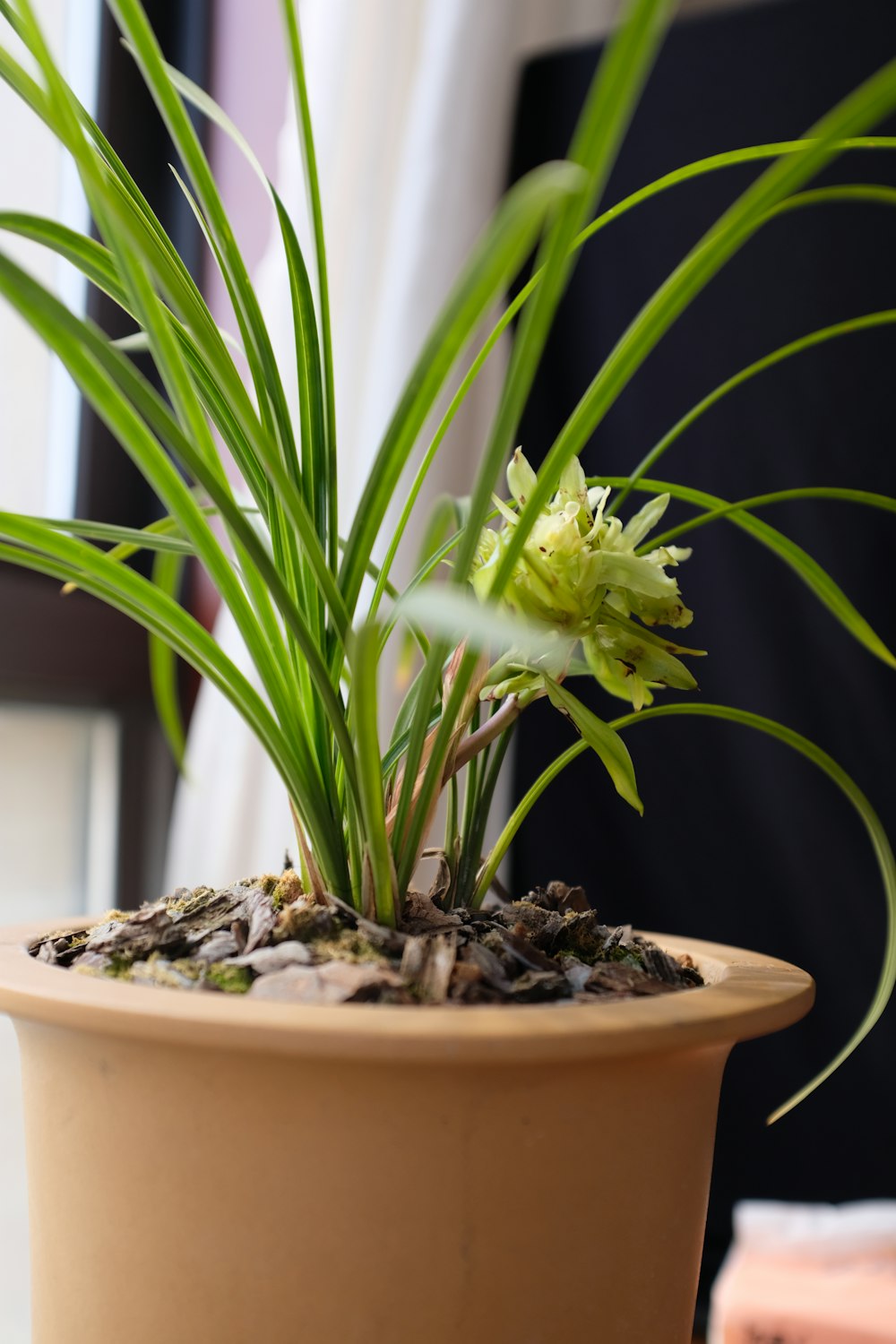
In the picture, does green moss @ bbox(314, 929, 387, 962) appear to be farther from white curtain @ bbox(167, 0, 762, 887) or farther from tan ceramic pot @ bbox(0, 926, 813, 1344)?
white curtain @ bbox(167, 0, 762, 887)

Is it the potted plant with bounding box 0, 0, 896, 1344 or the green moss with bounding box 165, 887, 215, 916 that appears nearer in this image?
the potted plant with bounding box 0, 0, 896, 1344

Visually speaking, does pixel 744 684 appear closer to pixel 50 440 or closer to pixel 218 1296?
pixel 50 440

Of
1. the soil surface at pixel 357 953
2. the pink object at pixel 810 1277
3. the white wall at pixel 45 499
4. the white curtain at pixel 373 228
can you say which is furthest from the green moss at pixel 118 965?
the pink object at pixel 810 1277

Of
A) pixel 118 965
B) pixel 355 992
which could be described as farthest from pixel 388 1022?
pixel 118 965

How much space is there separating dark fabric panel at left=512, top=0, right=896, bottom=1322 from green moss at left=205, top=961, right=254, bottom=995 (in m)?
1.14

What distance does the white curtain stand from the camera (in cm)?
126

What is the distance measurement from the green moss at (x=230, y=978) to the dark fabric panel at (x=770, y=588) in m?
1.14

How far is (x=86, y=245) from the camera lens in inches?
19.2

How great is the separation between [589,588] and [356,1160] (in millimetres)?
254

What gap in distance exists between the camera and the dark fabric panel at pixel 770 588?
146 cm

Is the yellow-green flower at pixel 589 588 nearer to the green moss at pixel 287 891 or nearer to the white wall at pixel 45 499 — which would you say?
the green moss at pixel 287 891

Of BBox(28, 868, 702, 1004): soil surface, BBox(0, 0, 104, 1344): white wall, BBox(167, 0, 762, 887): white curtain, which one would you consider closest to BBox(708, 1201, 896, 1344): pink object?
BBox(167, 0, 762, 887): white curtain

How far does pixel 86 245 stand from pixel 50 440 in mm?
1026

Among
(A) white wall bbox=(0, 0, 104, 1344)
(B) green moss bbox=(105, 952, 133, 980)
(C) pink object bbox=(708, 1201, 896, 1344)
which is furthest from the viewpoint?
(A) white wall bbox=(0, 0, 104, 1344)
